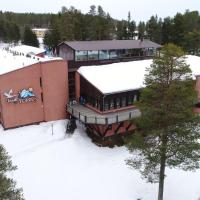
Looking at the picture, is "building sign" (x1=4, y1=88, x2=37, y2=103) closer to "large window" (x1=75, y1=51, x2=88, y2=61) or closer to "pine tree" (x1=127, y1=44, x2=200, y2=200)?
"large window" (x1=75, y1=51, x2=88, y2=61)

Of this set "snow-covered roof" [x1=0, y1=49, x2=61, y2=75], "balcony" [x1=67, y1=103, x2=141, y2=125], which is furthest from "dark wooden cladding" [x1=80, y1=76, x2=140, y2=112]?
"snow-covered roof" [x1=0, y1=49, x2=61, y2=75]

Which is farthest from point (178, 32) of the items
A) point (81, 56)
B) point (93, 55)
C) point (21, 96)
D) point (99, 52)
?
point (21, 96)

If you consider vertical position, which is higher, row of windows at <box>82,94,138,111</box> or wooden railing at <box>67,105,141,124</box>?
row of windows at <box>82,94,138,111</box>

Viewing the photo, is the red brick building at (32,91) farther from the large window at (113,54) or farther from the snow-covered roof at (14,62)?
the large window at (113,54)

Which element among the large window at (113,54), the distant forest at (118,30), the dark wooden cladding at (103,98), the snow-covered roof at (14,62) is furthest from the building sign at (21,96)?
the distant forest at (118,30)

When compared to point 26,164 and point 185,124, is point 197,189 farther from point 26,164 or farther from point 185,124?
point 26,164

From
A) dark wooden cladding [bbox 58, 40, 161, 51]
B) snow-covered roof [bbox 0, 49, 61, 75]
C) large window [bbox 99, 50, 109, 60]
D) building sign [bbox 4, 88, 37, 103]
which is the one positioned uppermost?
dark wooden cladding [bbox 58, 40, 161, 51]

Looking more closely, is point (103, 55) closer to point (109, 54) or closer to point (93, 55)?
point (109, 54)
